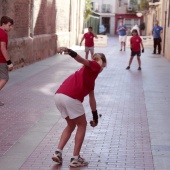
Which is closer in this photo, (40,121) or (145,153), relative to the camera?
(145,153)

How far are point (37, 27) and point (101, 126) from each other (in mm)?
15198

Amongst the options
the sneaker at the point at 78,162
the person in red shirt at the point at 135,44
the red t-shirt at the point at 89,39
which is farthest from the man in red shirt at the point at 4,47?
the red t-shirt at the point at 89,39

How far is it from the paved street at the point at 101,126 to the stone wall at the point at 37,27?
3.02m

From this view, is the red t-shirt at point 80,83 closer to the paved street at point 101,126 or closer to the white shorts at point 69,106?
the white shorts at point 69,106

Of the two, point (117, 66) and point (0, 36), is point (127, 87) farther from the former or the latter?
point (117, 66)

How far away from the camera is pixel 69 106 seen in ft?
21.5

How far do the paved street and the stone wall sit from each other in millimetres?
3015

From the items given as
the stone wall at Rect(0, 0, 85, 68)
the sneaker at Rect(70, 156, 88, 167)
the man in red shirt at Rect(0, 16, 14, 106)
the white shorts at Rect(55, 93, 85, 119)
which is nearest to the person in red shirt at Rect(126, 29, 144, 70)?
the stone wall at Rect(0, 0, 85, 68)

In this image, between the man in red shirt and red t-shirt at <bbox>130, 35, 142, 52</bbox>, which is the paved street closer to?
the man in red shirt

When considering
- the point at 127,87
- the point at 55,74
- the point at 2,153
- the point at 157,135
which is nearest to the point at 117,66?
the point at 55,74

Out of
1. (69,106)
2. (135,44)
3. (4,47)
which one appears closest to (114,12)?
(135,44)

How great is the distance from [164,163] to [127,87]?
26.5 feet

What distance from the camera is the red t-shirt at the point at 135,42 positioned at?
20.6m

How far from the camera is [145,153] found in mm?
7477
